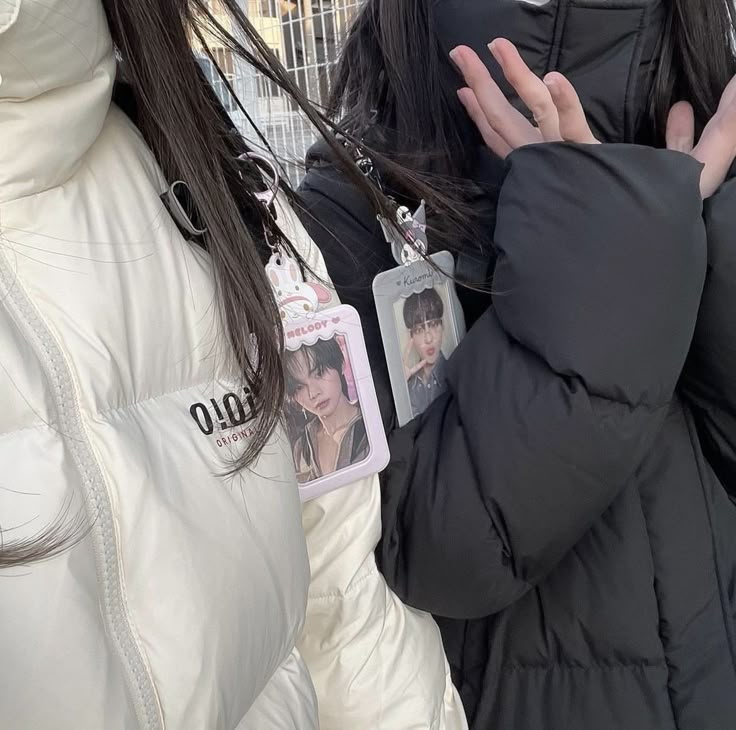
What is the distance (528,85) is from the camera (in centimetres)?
55

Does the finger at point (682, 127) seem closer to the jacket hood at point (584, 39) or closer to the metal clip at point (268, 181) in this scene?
the jacket hood at point (584, 39)

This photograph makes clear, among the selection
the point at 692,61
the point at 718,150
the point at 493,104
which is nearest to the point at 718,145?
the point at 718,150

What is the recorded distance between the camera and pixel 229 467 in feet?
1.28

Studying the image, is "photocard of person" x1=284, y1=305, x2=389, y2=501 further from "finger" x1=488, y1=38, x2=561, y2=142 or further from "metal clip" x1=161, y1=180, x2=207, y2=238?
"finger" x1=488, y1=38, x2=561, y2=142

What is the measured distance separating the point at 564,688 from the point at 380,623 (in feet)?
0.63

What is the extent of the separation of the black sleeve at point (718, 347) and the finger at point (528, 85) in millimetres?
153

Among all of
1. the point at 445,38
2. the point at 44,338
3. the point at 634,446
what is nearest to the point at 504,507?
the point at 634,446

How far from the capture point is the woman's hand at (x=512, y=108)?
1.81ft

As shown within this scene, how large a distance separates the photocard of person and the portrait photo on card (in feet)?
0.16

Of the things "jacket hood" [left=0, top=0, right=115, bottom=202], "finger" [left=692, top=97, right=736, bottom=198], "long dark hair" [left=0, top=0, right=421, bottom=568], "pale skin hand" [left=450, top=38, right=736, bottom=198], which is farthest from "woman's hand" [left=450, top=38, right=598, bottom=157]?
"jacket hood" [left=0, top=0, right=115, bottom=202]

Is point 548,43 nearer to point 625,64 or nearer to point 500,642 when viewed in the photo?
point 625,64

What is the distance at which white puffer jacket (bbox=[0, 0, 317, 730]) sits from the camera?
0.31m

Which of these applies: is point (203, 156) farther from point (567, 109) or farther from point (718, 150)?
point (718, 150)

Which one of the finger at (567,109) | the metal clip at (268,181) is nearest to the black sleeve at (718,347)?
the finger at (567,109)
